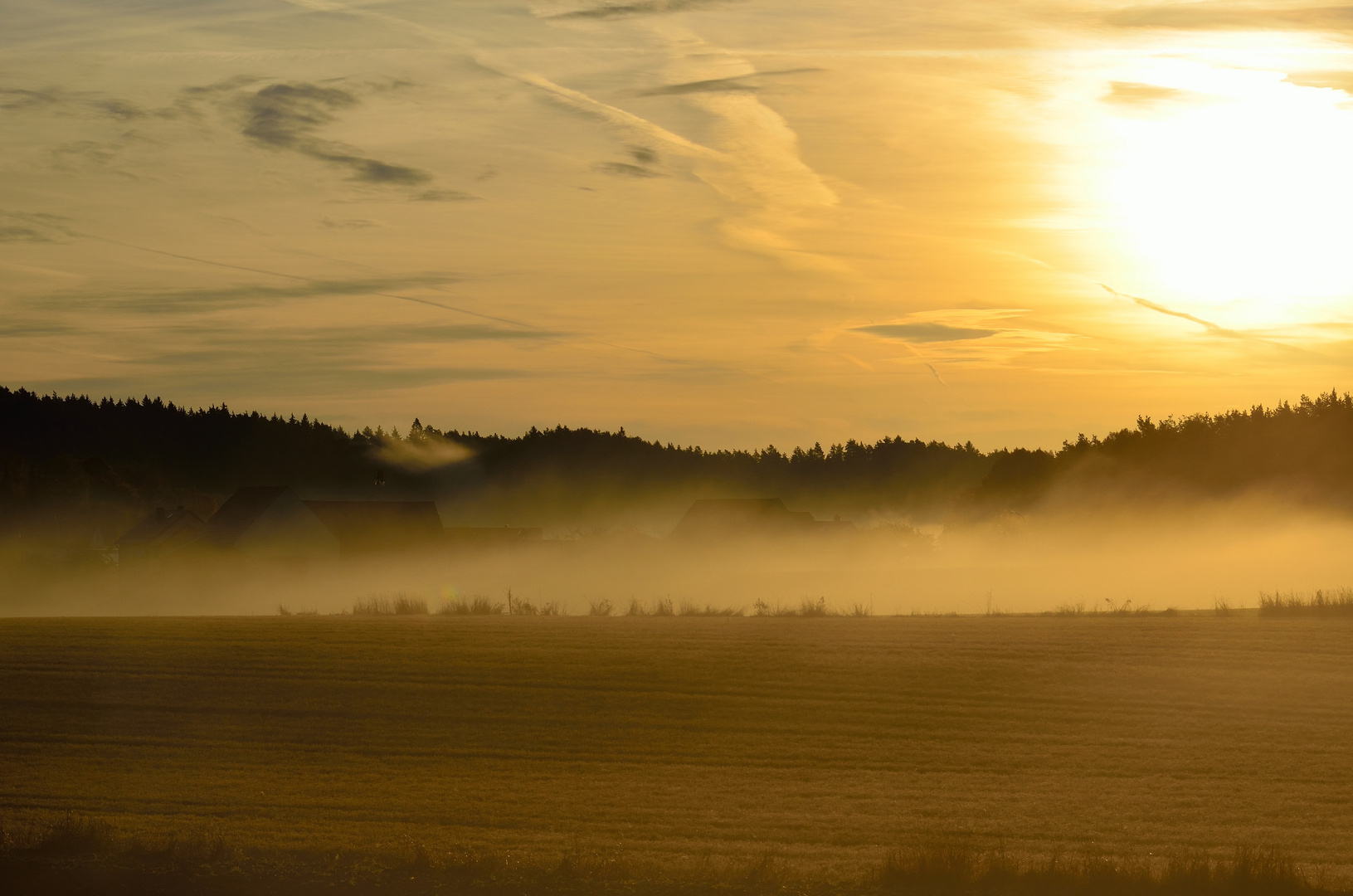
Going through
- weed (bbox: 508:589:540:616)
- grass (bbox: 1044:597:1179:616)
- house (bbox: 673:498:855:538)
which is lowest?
house (bbox: 673:498:855:538)

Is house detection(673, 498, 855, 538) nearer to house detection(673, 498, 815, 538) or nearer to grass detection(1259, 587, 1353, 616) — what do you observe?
house detection(673, 498, 815, 538)

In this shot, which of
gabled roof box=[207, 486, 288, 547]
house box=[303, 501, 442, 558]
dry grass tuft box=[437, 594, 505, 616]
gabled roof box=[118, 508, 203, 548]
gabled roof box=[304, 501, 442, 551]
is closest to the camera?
dry grass tuft box=[437, 594, 505, 616]

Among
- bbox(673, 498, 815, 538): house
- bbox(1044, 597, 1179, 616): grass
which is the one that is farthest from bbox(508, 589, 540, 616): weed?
bbox(673, 498, 815, 538): house

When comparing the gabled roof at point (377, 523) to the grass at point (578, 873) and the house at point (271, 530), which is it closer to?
the house at point (271, 530)

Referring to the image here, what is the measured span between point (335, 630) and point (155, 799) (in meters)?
19.5

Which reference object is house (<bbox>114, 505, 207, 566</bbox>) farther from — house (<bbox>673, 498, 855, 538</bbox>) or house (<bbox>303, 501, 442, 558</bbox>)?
house (<bbox>673, 498, 855, 538</bbox>)

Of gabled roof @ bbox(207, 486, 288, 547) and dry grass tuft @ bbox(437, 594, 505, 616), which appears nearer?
dry grass tuft @ bbox(437, 594, 505, 616)

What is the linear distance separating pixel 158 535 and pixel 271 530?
61.8 ft

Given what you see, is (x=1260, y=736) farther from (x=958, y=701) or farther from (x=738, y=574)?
(x=738, y=574)

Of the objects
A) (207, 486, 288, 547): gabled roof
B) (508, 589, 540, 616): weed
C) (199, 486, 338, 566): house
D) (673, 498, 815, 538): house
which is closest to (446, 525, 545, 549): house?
(199, 486, 338, 566): house

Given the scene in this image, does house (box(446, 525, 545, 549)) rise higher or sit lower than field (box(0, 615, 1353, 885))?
lower

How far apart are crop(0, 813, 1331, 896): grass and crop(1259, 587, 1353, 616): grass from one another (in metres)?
32.1

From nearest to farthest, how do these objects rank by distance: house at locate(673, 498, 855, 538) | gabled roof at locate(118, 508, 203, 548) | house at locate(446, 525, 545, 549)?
house at locate(673, 498, 855, 538) < gabled roof at locate(118, 508, 203, 548) < house at locate(446, 525, 545, 549)

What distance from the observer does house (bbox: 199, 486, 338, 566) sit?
75625 mm
